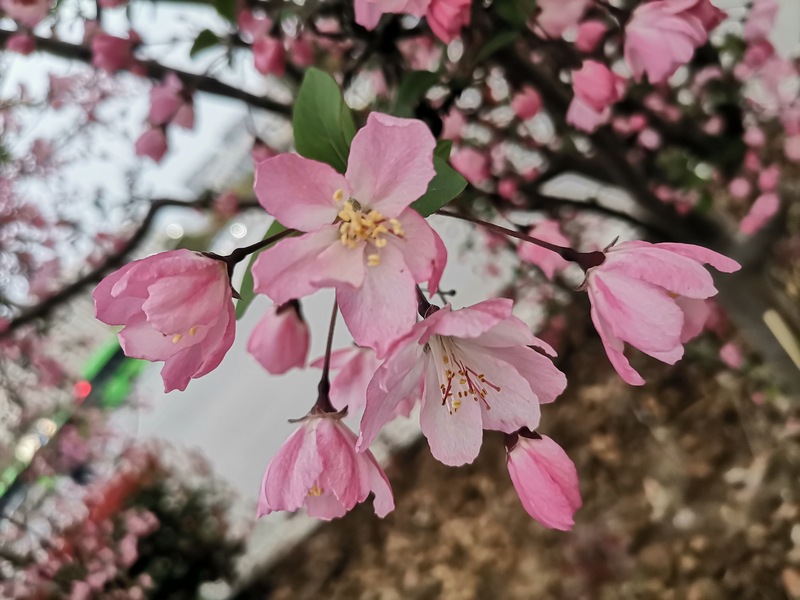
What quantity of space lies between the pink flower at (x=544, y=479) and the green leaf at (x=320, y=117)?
245 mm

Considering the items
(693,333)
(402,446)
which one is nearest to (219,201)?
(693,333)

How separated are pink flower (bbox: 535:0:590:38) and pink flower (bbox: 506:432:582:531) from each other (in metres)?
0.44

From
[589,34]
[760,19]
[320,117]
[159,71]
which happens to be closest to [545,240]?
[320,117]

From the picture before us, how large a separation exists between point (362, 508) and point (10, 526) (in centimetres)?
116

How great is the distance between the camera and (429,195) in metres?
0.39

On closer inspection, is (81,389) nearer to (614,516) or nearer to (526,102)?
(614,516)

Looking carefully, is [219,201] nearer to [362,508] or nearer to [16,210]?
[16,210]

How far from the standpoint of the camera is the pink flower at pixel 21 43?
0.87 m

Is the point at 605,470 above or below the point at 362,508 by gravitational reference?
above

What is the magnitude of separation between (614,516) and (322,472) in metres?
1.46

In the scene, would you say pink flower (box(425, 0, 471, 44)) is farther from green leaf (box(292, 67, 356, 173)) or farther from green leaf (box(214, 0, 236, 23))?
green leaf (box(214, 0, 236, 23))

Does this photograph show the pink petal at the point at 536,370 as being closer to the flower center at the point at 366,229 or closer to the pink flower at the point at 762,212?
the flower center at the point at 366,229

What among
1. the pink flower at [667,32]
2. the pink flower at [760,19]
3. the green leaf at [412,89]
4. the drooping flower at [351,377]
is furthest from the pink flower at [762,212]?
the drooping flower at [351,377]

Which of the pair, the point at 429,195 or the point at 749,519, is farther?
the point at 749,519
